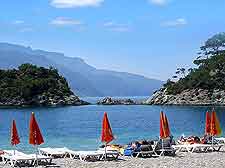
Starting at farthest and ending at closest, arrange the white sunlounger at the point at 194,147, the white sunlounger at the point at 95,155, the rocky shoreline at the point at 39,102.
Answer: the rocky shoreline at the point at 39,102
the white sunlounger at the point at 194,147
the white sunlounger at the point at 95,155

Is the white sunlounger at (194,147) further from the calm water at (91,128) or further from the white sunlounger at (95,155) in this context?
the calm water at (91,128)

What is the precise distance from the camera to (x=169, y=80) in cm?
18250

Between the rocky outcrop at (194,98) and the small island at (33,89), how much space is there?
1426 inches

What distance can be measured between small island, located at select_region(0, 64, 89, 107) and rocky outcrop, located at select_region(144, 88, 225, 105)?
3622 centimetres

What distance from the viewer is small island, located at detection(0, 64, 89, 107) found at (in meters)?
179

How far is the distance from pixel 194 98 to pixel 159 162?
140229 millimetres

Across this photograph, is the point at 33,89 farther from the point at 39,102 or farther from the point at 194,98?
the point at 194,98

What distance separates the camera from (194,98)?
167 meters

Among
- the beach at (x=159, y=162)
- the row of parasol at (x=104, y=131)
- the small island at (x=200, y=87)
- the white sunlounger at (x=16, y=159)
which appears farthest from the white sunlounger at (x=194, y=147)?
the small island at (x=200, y=87)

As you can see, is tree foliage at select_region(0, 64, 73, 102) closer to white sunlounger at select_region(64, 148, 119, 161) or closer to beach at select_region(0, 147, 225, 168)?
white sunlounger at select_region(64, 148, 119, 161)

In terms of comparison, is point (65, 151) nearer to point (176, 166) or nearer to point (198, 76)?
point (176, 166)

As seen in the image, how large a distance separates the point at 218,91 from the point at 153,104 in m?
31.7

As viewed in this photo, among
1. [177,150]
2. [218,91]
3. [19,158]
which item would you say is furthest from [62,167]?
[218,91]

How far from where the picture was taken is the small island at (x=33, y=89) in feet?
588
